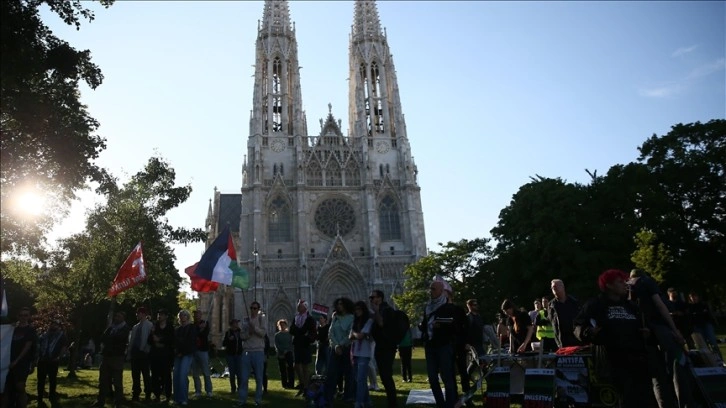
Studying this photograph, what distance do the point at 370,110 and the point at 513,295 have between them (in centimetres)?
2574

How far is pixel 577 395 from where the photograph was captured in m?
6.44

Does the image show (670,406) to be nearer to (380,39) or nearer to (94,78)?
(94,78)

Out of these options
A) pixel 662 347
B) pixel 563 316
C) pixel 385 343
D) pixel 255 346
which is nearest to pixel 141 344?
pixel 255 346

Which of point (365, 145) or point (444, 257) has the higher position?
point (365, 145)

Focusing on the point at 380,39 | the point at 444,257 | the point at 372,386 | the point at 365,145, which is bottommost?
the point at 372,386

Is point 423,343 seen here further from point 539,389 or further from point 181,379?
point 181,379

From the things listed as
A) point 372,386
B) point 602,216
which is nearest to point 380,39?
point 602,216

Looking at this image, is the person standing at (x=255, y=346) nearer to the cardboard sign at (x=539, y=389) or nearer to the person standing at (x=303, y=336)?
the person standing at (x=303, y=336)

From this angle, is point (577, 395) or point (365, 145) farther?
point (365, 145)

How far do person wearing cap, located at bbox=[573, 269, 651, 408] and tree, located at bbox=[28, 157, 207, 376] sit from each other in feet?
67.8

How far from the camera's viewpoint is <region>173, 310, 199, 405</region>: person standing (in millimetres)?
9469

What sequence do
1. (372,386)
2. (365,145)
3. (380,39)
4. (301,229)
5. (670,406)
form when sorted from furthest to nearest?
(380,39)
(365,145)
(301,229)
(372,386)
(670,406)

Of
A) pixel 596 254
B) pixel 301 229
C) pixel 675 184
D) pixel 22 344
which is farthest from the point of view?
pixel 301 229

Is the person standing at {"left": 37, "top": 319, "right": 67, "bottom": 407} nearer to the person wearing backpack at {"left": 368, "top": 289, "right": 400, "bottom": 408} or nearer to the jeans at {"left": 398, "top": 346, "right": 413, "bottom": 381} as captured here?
the person wearing backpack at {"left": 368, "top": 289, "right": 400, "bottom": 408}
